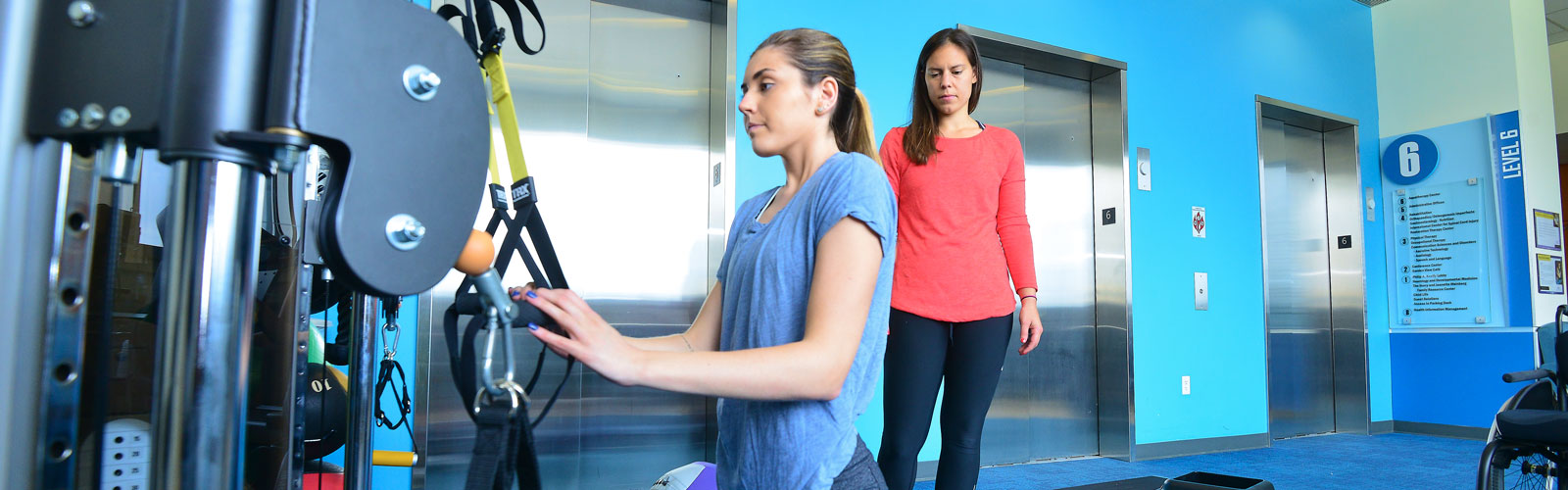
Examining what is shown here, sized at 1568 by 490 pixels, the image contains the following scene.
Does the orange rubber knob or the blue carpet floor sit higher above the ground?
the orange rubber knob

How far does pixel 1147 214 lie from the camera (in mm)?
4516

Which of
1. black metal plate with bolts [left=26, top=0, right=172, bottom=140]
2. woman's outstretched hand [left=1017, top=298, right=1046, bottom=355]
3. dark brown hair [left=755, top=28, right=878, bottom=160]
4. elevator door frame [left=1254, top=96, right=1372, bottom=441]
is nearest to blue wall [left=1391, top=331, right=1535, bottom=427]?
elevator door frame [left=1254, top=96, right=1372, bottom=441]

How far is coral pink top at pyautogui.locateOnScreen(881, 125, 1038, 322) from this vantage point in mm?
1944

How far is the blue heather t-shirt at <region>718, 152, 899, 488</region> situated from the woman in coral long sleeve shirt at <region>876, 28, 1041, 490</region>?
79 cm

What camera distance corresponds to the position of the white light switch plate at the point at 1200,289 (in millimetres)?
4684

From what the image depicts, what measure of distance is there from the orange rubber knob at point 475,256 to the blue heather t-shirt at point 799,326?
447 millimetres

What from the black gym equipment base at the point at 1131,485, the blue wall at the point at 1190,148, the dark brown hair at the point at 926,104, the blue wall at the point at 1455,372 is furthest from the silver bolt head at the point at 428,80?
the blue wall at the point at 1455,372

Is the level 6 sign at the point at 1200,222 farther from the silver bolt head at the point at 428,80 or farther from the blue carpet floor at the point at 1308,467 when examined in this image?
the silver bolt head at the point at 428,80

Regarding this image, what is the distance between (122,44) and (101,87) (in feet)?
0.08

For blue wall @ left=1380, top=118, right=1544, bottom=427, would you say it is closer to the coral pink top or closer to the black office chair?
the black office chair

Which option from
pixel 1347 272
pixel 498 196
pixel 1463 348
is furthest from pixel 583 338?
A: pixel 1463 348

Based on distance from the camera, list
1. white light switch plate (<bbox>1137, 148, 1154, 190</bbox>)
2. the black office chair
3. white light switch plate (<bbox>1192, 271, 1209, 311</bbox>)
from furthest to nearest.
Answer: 1. white light switch plate (<bbox>1192, 271, 1209, 311</bbox>)
2. white light switch plate (<bbox>1137, 148, 1154, 190</bbox>)
3. the black office chair

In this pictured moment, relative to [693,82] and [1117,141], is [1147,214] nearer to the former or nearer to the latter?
[1117,141]

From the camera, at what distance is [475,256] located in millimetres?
556
